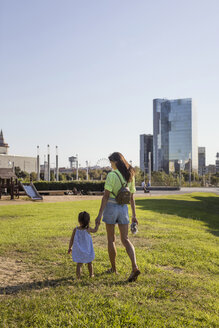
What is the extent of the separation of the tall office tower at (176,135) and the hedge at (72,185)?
118m

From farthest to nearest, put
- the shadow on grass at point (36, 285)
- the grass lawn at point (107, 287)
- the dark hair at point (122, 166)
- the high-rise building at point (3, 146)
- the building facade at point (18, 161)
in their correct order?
the high-rise building at point (3, 146)
the building facade at point (18, 161)
the dark hair at point (122, 166)
the shadow on grass at point (36, 285)
the grass lawn at point (107, 287)

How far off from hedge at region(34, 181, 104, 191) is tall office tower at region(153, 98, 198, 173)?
118 m

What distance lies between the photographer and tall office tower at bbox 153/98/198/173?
506 ft

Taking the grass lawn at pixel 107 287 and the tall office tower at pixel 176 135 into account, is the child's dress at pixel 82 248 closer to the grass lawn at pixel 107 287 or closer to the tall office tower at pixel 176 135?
the grass lawn at pixel 107 287

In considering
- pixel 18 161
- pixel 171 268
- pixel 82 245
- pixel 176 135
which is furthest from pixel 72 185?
pixel 176 135

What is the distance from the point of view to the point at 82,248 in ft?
17.1

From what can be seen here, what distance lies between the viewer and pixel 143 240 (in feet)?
28.2

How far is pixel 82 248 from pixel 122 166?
134cm

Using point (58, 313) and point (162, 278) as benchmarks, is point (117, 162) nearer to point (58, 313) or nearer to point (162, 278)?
point (162, 278)

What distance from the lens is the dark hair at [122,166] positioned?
524 cm

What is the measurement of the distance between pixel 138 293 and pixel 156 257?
225cm

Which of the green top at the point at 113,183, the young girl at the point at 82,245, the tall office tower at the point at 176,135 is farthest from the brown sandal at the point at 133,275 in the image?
the tall office tower at the point at 176,135

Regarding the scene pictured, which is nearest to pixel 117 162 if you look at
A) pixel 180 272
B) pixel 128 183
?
pixel 128 183

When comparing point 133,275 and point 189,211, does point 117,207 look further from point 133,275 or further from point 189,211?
point 189,211
